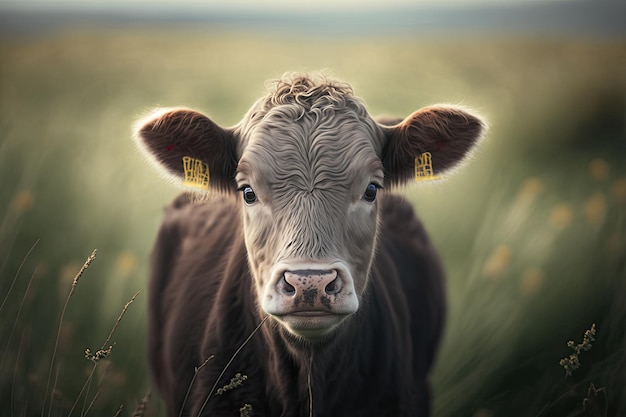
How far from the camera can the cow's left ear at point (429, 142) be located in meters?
3.92

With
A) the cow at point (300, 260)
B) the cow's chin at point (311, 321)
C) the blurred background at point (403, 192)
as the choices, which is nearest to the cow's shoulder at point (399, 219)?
the cow at point (300, 260)

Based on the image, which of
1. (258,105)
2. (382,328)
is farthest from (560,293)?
(258,105)

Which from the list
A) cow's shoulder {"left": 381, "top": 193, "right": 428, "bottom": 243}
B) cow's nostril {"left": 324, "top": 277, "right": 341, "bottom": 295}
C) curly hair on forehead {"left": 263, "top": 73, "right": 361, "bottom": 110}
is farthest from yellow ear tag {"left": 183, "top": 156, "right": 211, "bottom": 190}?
cow's shoulder {"left": 381, "top": 193, "right": 428, "bottom": 243}

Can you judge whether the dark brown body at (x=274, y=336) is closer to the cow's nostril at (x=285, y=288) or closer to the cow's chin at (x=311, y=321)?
the cow's chin at (x=311, y=321)

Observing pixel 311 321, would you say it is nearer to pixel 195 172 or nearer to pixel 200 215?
pixel 195 172

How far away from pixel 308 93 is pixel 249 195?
2.23 ft

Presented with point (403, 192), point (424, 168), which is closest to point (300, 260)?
point (424, 168)

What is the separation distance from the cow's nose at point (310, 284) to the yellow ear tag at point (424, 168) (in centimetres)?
112

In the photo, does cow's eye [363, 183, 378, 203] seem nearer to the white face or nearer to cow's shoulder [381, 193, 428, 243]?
the white face

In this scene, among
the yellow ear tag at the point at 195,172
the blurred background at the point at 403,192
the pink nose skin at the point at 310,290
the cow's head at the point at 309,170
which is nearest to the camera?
the pink nose skin at the point at 310,290

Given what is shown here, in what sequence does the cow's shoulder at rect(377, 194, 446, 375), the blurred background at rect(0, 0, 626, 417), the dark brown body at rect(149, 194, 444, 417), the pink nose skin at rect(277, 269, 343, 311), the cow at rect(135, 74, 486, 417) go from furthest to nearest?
the blurred background at rect(0, 0, 626, 417)
the cow's shoulder at rect(377, 194, 446, 375)
the dark brown body at rect(149, 194, 444, 417)
the cow at rect(135, 74, 486, 417)
the pink nose skin at rect(277, 269, 343, 311)

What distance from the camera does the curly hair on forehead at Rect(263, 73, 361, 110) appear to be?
391cm

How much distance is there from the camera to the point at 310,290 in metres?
3.16

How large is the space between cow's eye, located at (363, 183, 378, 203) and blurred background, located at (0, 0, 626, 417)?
1.91 m
